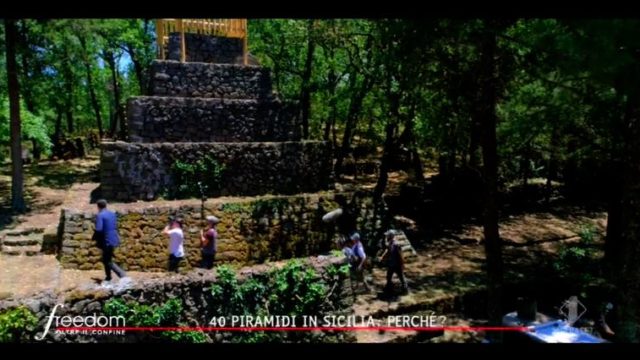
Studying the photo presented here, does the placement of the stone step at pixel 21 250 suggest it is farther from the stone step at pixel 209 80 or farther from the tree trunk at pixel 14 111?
the stone step at pixel 209 80

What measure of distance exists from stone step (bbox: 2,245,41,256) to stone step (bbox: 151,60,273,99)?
6126 millimetres

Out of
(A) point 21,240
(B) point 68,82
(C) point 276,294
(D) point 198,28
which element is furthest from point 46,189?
(C) point 276,294

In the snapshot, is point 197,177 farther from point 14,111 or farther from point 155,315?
point 155,315

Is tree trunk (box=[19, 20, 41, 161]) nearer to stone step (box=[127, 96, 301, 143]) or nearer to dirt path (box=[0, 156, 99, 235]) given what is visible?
dirt path (box=[0, 156, 99, 235])

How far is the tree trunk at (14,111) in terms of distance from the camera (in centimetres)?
1574

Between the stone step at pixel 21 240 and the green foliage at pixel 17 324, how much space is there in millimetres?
6077

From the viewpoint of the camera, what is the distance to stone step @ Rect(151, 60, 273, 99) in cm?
1680

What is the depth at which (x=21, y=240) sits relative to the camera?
13.3 m

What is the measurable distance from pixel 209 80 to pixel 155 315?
10.4 meters

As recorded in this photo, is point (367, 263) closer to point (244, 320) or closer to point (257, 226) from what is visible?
point (257, 226)

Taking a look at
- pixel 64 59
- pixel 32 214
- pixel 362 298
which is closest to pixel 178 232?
pixel 362 298

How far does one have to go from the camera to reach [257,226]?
14156 millimetres

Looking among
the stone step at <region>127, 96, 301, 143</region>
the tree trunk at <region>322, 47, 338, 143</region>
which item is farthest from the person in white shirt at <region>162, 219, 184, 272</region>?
the tree trunk at <region>322, 47, 338, 143</region>

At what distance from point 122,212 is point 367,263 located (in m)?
6.77
